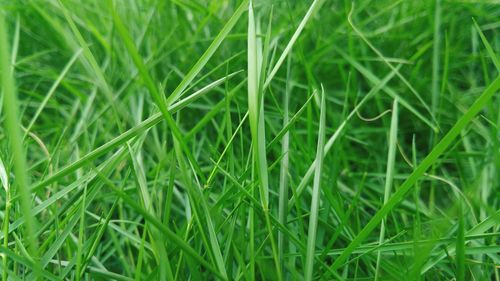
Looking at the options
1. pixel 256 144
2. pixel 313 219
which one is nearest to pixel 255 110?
pixel 256 144

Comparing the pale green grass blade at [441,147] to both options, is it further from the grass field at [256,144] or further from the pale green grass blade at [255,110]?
the pale green grass blade at [255,110]

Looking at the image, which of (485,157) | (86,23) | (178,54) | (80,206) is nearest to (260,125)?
(80,206)

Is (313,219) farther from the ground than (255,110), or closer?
closer

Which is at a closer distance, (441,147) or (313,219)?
(441,147)

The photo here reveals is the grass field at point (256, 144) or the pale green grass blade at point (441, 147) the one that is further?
the grass field at point (256, 144)

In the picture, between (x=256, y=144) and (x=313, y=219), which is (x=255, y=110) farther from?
(x=313, y=219)

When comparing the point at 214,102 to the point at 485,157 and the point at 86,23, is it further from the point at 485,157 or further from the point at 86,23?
the point at 485,157

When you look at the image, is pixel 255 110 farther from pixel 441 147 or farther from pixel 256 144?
pixel 441 147

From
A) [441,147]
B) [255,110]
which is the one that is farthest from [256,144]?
[441,147]

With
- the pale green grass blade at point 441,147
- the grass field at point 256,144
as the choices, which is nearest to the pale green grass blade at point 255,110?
the grass field at point 256,144
